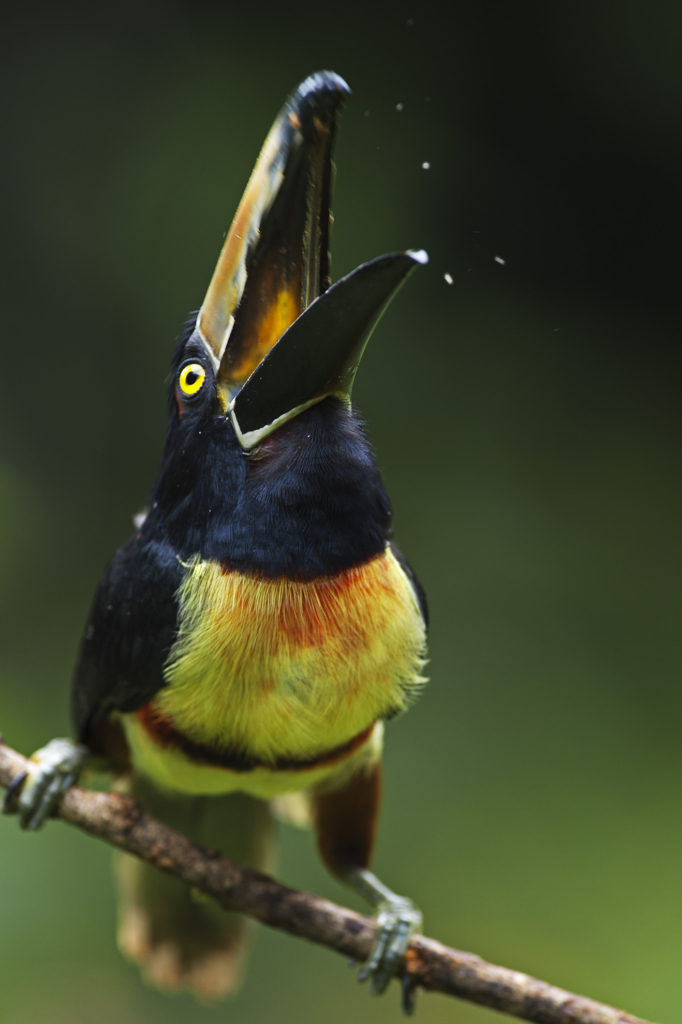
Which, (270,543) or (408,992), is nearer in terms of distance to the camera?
(270,543)

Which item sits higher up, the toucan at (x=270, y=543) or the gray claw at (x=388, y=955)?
the toucan at (x=270, y=543)

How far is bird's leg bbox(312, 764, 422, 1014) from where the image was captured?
193 centimetres

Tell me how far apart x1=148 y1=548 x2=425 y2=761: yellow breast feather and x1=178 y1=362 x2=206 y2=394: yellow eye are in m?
0.31

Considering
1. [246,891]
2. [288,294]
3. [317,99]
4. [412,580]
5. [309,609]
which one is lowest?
[246,891]

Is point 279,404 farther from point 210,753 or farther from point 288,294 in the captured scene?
point 210,753

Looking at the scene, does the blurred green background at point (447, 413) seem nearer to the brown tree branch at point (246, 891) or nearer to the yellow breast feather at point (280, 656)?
the brown tree branch at point (246, 891)

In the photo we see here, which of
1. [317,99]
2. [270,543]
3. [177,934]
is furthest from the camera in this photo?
[177,934]

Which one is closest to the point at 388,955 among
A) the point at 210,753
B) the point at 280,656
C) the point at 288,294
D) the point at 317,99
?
the point at 210,753

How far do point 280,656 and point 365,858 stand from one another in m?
0.84

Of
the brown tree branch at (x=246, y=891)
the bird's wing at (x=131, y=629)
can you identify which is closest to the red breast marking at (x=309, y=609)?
the bird's wing at (x=131, y=629)

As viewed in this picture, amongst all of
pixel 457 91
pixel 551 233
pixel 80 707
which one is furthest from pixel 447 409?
pixel 80 707

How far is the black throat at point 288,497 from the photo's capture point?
1.57 metres

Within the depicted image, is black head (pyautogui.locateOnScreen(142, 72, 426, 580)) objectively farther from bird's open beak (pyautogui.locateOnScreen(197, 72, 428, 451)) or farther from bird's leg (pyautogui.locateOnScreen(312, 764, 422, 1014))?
bird's leg (pyautogui.locateOnScreen(312, 764, 422, 1014))

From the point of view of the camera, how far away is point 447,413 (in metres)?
3.32
